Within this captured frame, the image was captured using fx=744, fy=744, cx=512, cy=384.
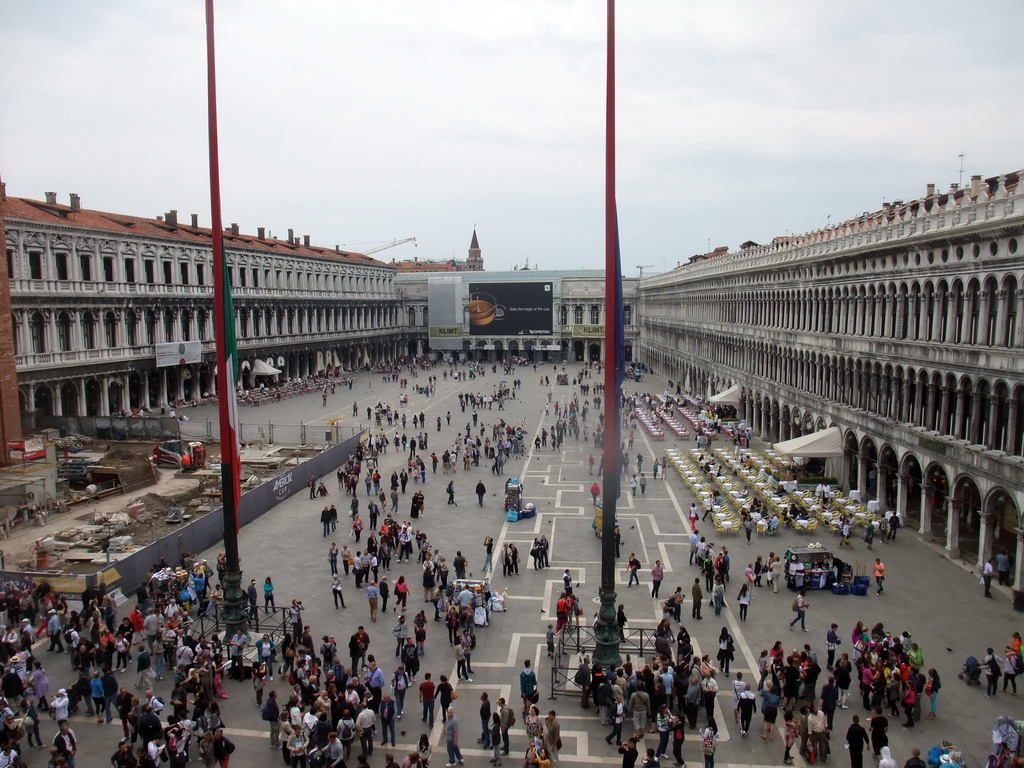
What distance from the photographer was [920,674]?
14250 millimetres

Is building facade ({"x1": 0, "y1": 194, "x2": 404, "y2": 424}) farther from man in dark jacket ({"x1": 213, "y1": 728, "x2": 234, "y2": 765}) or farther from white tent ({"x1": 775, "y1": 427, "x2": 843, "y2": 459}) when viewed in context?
white tent ({"x1": 775, "y1": 427, "x2": 843, "y2": 459})

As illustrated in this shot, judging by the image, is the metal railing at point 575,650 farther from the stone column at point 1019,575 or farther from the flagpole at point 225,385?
the stone column at point 1019,575

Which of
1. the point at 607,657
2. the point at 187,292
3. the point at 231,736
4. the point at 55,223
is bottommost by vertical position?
the point at 231,736

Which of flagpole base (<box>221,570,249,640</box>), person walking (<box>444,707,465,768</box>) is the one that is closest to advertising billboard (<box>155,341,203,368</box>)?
flagpole base (<box>221,570,249,640</box>)

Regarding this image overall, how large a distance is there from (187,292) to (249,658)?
43958 mm

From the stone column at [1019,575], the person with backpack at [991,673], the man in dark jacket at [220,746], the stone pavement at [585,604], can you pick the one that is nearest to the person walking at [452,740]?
the stone pavement at [585,604]

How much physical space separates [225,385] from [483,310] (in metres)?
80.7

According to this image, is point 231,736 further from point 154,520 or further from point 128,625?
point 154,520

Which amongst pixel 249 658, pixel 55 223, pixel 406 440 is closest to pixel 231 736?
pixel 249 658

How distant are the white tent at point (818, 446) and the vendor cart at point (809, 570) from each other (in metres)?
9.19

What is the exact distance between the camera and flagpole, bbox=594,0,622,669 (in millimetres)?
13352

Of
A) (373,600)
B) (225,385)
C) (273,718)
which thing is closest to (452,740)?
(273,718)

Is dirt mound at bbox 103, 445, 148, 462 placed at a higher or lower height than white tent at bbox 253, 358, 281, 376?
lower

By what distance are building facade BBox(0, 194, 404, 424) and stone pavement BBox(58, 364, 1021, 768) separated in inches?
794
